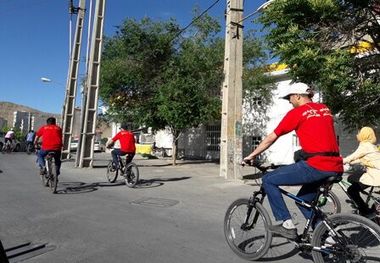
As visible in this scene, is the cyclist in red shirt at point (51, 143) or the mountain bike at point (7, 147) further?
the mountain bike at point (7, 147)

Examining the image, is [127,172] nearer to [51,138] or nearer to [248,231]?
[51,138]

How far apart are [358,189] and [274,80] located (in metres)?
16.8

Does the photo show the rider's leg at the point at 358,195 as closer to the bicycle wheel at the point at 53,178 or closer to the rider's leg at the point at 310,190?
the rider's leg at the point at 310,190

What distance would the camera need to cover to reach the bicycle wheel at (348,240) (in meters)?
4.50

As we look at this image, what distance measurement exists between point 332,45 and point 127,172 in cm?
666

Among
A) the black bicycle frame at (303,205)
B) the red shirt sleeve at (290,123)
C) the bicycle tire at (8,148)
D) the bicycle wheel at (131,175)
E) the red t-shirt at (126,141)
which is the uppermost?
the bicycle tire at (8,148)

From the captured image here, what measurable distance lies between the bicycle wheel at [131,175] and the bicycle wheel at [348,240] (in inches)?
339

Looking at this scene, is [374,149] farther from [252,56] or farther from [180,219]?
[252,56]

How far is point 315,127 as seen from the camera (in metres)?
5.07

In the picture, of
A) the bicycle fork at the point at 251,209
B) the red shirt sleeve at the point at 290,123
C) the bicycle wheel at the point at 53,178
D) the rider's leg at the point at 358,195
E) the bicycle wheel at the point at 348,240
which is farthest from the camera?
the bicycle wheel at the point at 53,178

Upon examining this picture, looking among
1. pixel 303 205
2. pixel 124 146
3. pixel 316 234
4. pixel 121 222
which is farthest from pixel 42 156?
pixel 316 234

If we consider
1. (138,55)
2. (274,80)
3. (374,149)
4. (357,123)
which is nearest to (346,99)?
(357,123)

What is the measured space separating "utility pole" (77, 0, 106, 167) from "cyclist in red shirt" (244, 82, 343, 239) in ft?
49.1

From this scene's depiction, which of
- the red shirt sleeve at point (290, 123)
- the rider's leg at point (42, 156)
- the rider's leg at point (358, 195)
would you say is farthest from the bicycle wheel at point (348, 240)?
the rider's leg at point (42, 156)
